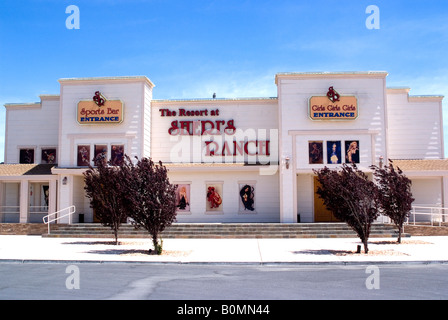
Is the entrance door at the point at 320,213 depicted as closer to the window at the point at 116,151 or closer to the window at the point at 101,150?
the window at the point at 116,151

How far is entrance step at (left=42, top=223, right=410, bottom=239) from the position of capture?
23173 mm

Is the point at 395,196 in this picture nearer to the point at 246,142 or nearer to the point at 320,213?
the point at 320,213

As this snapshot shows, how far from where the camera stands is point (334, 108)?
26125 millimetres

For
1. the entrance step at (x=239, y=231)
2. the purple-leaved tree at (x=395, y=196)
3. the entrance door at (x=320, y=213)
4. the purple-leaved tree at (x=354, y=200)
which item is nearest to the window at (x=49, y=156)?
the entrance step at (x=239, y=231)

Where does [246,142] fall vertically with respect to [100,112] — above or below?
below

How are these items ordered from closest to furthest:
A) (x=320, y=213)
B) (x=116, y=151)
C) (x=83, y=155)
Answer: (x=116, y=151) → (x=83, y=155) → (x=320, y=213)

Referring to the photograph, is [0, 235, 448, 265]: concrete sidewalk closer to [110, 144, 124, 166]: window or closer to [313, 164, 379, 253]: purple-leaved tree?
[313, 164, 379, 253]: purple-leaved tree

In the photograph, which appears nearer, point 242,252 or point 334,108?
point 242,252

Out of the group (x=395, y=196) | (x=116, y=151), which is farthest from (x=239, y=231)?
(x=116, y=151)

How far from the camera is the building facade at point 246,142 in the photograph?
85.6 ft

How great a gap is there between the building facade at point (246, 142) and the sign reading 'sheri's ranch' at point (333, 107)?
58 millimetres

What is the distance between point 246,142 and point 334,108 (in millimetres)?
5694
